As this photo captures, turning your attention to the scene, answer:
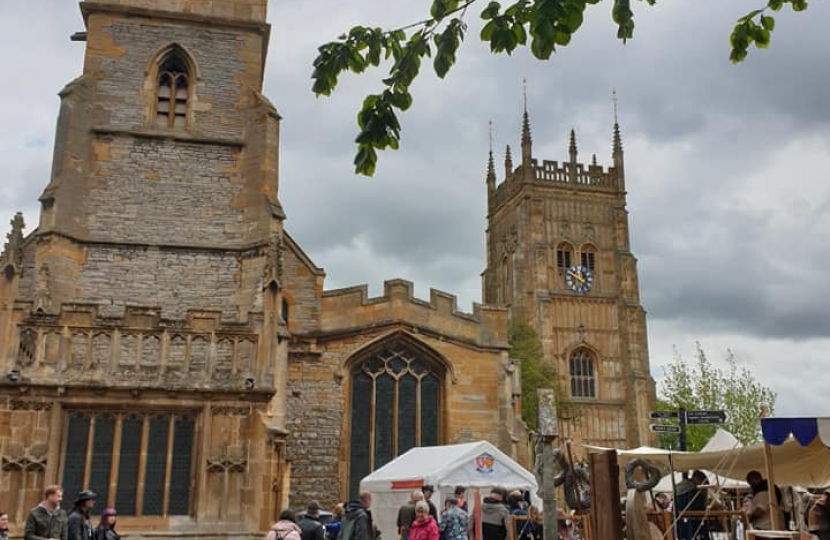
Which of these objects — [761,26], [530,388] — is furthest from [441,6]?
[530,388]

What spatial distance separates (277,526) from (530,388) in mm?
35159

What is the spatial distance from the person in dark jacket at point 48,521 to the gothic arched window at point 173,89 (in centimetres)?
1227

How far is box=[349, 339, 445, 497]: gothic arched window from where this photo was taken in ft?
64.2

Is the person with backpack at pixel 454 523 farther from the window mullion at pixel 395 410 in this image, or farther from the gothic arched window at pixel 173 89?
the gothic arched window at pixel 173 89

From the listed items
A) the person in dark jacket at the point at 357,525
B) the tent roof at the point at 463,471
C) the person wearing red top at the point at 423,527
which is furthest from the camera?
the tent roof at the point at 463,471

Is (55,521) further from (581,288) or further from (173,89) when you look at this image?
(581,288)

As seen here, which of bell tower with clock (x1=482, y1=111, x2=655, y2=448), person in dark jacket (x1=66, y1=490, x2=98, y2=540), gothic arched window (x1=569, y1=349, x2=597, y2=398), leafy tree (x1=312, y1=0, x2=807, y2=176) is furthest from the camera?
gothic arched window (x1=569, y1=349, x2=597, y2=398)

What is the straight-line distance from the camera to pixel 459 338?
20672mm

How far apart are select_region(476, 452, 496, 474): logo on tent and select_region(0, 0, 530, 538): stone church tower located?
337 cm

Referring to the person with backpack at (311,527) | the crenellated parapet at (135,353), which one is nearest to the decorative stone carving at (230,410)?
the crenellated parapet at (135,353)

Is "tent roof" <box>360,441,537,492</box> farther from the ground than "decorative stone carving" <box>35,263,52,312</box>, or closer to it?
closer to it

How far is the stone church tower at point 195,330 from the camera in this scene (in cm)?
1308

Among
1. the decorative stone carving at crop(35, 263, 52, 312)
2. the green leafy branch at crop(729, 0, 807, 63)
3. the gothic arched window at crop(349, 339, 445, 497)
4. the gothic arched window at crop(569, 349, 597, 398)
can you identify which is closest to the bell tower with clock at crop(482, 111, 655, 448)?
the gothic arched window at crop(569, 349, 597, 398)

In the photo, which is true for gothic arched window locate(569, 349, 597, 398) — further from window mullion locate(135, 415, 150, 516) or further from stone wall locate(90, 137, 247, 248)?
window mullion locate(135, 415, 150, 516)
